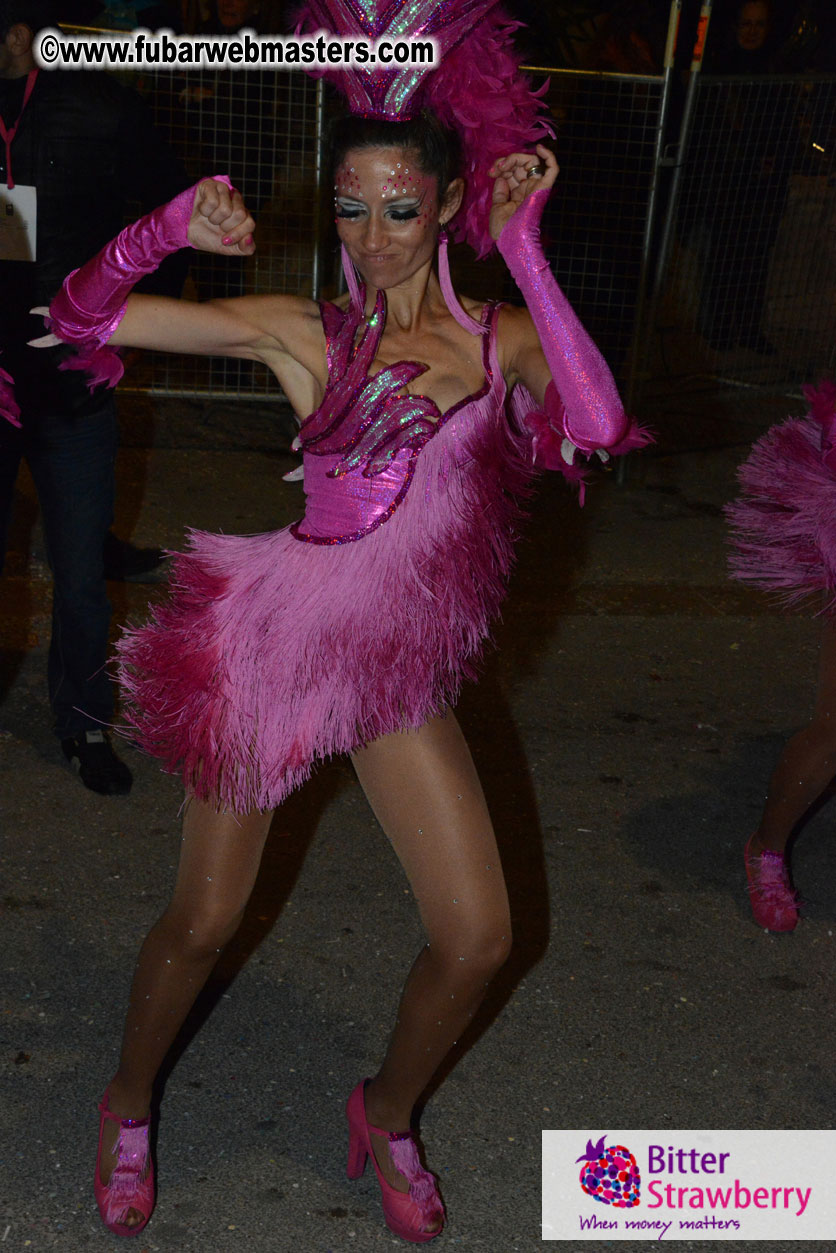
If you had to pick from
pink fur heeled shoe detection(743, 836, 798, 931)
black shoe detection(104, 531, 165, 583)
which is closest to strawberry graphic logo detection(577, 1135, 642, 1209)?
pink fur heeled shoe detection(743, 836, 798, 931)

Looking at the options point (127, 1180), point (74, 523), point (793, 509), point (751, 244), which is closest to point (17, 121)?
point (74, 523)

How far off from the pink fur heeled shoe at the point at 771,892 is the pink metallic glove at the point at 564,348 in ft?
5.71

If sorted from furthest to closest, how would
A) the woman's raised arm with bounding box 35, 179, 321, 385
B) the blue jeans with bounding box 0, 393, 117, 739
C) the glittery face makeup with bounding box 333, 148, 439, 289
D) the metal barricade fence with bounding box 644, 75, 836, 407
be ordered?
the metal barricade fence with bounding box 644, 75, 836, 407 < the blue jeans with bounding box 0, 393, 117, 739 < the glittery face makeup with bounding box 333, 148, 439, 289 < the woman's raised arm with bounding box 35, 179, 321, 385

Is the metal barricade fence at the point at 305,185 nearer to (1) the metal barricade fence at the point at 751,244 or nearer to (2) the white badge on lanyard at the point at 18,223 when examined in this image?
(1) the metal barricade fence at the point at 751,244

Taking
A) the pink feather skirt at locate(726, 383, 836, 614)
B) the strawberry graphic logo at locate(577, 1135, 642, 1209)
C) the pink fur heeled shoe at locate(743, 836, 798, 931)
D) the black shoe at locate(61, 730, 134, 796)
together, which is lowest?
the black shoe at locate(61, 730, 134, 796)

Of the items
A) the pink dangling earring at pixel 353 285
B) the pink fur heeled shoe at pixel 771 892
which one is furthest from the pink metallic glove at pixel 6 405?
the pink fur heeled shoe at pixel 771 892

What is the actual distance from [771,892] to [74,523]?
2.28m

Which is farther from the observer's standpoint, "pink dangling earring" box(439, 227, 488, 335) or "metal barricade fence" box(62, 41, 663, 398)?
"metal barricade fence" box(62, 41, 663, 398)

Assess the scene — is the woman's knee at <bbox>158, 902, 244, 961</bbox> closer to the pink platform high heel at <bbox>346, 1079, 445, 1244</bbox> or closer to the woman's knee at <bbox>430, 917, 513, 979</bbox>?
the woman's knee at <bbox>430, 917, 513, 979</bbox>

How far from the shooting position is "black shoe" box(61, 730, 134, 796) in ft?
13.8

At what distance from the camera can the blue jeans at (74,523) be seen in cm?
391

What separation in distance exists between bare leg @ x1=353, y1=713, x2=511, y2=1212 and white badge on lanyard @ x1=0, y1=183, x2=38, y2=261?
207 cm

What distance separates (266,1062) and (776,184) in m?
6.44

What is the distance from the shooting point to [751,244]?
806 centimetres
